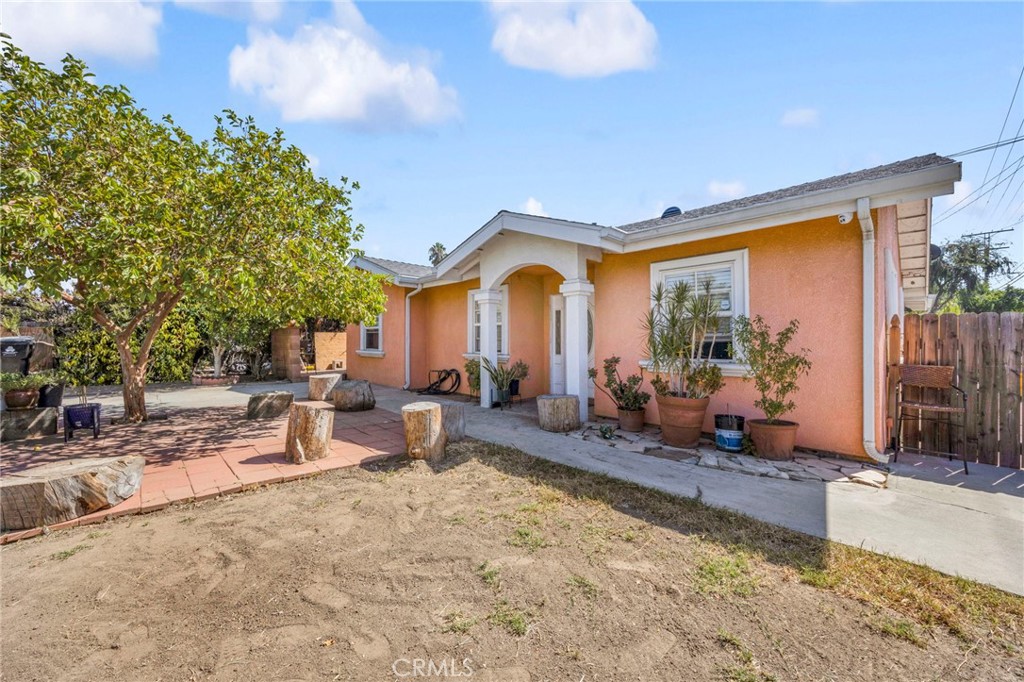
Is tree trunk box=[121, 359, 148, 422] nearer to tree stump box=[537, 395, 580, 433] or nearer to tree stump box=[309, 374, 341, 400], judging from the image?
tree stump box=[309, 374, 341, 400]

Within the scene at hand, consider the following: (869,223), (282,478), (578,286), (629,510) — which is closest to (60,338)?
(282,478)

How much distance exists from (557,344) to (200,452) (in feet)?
22.6

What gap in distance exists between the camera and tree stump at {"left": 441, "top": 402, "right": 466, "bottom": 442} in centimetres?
626

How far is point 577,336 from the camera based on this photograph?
24.7 feet

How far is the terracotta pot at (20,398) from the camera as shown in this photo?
20.5 feet

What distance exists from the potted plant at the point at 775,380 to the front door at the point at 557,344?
4.52 metres

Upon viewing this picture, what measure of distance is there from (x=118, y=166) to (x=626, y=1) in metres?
6.97

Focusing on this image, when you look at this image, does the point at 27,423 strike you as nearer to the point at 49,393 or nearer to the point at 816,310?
the point at 49,393

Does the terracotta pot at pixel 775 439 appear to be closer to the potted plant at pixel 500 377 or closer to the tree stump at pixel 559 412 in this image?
the tree stump at pixel 559 412

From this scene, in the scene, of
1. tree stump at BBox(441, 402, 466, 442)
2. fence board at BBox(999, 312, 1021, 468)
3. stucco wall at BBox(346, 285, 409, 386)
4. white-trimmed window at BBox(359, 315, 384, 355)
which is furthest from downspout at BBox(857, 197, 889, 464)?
white-trimmed window at BBox(359, 315, 384, 355)

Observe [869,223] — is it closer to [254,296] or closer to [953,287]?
[254,296]

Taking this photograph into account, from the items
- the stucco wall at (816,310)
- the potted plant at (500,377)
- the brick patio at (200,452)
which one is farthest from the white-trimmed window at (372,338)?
the stucco wall at (816,310)
